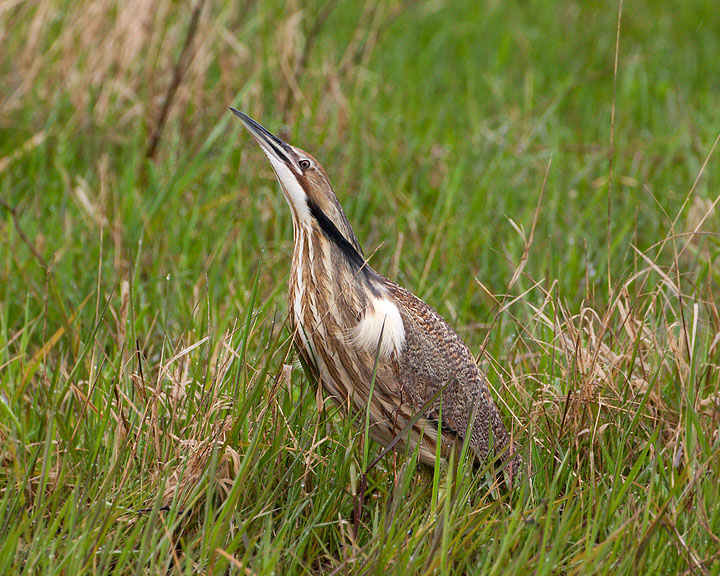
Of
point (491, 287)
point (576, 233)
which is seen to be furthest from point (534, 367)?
point (576, 233)

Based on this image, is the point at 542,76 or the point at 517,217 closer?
the point at 517,217

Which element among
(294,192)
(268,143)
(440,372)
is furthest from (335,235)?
(440,372)

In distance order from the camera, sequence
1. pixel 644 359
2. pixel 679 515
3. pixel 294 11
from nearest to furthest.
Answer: pixel 679 515
pixel 644 359
pixel 294 11

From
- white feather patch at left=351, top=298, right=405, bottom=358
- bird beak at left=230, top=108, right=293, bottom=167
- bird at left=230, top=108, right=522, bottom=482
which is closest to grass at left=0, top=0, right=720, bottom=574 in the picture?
bird at left=230, top=108, right=522, bottom=482

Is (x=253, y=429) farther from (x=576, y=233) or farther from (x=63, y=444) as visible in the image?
(x=576, y=233)

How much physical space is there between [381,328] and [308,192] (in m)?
0.38

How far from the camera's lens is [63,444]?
244cm

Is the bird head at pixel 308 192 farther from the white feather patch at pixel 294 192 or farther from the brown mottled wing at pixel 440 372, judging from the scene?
the brown mottled wing at pixel 440 372

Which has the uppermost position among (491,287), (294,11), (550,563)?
(294,11)

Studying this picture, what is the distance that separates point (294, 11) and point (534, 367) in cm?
288

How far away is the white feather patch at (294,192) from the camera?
2.55 m

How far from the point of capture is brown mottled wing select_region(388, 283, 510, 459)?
2596mm

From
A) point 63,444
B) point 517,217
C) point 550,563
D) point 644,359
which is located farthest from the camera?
point 517,217

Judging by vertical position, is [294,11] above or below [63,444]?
above
